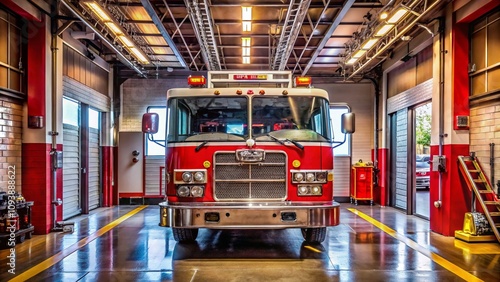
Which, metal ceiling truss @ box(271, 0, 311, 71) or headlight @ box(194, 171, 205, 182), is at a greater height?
metal ceiling truss @ box(271, 0, 311, 71)

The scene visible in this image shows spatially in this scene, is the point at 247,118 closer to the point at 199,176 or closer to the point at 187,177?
the point at 199,176

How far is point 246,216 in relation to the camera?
5766mm

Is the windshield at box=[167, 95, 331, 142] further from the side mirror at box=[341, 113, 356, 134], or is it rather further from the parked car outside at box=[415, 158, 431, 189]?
the parked car outside at box=[415, 158, 431, 189]

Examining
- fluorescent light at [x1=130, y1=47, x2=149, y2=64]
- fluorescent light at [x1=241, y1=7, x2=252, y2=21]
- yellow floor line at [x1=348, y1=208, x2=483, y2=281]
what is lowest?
yellow floor line at [x1=348, y1=208, x2=483, y2=281]

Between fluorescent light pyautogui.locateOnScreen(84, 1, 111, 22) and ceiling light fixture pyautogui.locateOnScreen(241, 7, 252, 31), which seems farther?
ceiling light fixture pyautogui.locateOnScreen(241, 7, 252, 31)

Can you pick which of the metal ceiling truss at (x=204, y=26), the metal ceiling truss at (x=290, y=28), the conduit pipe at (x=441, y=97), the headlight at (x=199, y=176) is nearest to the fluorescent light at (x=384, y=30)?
the conduit pipe at (x=441, y=97)

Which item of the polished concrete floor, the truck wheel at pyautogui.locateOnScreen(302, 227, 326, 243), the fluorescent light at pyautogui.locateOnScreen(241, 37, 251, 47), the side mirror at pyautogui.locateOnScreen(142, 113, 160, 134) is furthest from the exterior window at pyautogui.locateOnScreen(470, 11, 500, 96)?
the side mirror at pyautogui.locateOnScreen(142, 113, 160, 134)

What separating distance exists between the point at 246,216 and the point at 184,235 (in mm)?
1794

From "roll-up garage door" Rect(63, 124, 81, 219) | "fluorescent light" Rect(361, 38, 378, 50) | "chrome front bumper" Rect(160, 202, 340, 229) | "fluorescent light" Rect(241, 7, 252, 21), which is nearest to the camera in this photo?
"chrome front bumper" Rect(160, 202, 340, 229)

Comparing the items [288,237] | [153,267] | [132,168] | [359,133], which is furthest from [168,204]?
[359,133]

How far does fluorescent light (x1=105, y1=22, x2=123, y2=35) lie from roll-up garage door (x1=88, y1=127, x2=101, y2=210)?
13.4 ft

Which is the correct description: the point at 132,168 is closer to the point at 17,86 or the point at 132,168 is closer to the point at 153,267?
the point at 17,86

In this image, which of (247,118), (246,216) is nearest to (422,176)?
(247,118)

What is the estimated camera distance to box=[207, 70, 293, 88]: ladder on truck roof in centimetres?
692
